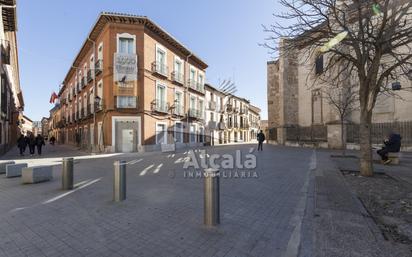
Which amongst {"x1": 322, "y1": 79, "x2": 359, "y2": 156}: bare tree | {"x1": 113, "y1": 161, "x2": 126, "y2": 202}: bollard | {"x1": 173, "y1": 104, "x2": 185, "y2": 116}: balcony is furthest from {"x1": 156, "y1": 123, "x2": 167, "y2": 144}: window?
{"x1": 113, "y1": 161, "x2": 126, "y2": 202}: bollard

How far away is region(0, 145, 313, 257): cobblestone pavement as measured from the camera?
2781 millimetres

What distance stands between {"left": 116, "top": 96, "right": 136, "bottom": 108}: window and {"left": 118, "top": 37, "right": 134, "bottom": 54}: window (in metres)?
3.90

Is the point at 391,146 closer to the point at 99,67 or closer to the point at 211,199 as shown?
the point at 211,199

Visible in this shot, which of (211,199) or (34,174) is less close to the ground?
(211,199)

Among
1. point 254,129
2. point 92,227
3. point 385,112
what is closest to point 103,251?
point 92,227

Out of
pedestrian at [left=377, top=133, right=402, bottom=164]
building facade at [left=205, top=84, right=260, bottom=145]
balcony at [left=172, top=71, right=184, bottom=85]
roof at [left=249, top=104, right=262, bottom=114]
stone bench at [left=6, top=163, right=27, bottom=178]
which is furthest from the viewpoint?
roof at [left=249, top=104, right=262, bottom=114]

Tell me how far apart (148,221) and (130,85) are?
16.9 m

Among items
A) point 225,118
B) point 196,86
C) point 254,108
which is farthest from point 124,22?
point 254,108

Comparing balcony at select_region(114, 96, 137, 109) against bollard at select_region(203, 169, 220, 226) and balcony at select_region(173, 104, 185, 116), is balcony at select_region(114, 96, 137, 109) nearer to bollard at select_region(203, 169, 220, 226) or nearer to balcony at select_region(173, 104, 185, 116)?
balcony at select_region(173, 104, 185, 116)

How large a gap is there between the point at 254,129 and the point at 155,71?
45369 mm

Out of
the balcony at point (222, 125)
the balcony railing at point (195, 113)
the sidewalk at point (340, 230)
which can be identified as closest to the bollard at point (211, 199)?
the sidewalk at point (340, 230)

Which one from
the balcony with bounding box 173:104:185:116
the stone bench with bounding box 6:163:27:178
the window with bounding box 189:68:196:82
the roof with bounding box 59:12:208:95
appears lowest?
the stone bench with bounding box 6:163:27:178

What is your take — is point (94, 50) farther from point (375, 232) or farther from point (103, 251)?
point (375, 232)

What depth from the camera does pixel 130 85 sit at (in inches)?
740
